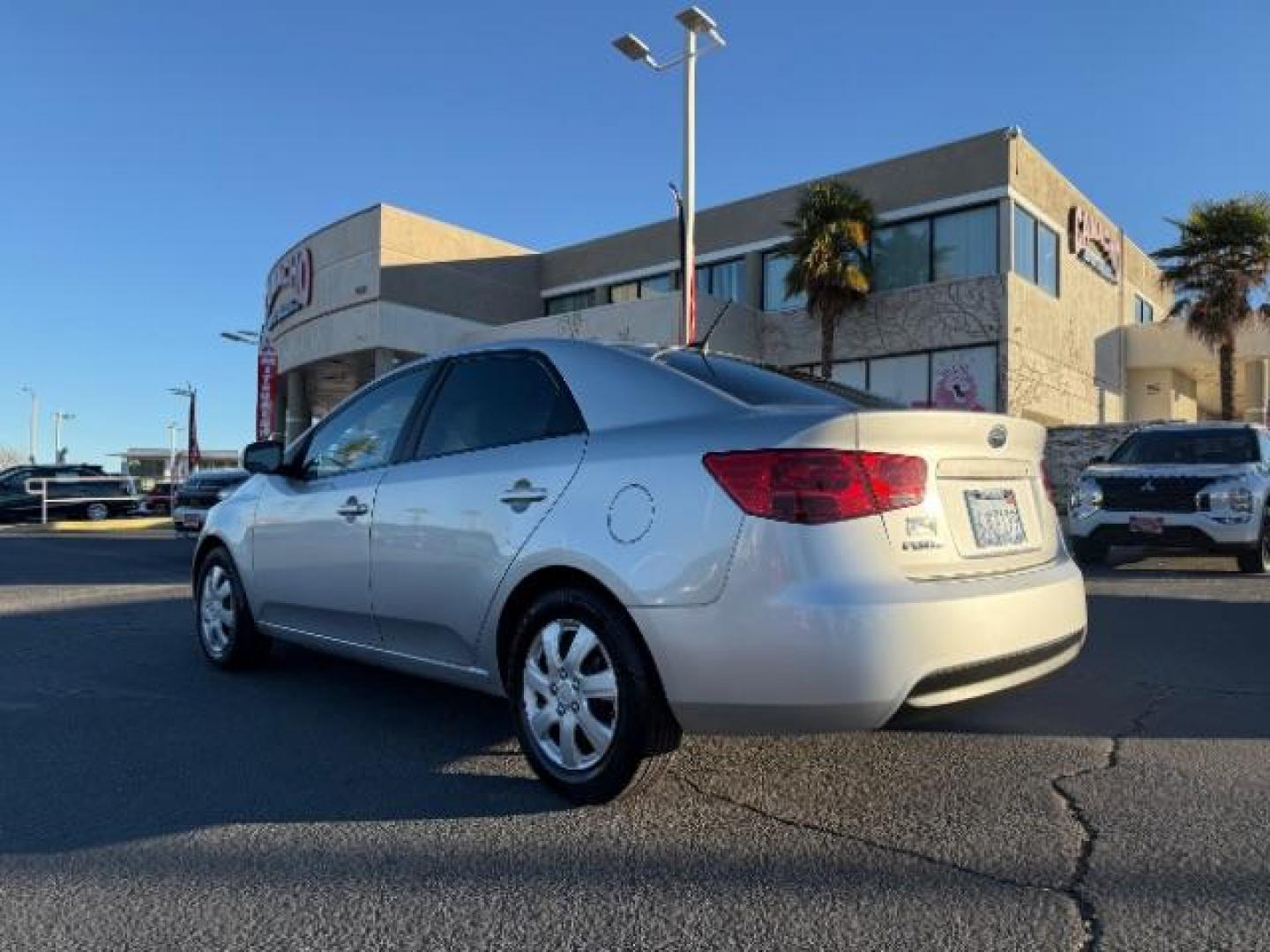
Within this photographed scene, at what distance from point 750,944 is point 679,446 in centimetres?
141

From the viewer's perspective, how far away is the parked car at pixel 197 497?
13.6 m

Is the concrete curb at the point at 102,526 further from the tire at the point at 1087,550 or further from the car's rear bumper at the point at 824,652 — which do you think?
the car's rear bumper at the point at 824,652

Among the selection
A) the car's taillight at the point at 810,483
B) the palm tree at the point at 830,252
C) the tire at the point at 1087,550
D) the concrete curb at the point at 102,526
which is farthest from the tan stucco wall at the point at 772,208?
the car's taillight at the point at 810,483

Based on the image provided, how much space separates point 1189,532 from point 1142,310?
2398 cm

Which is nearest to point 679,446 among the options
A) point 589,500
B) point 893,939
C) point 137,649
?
point 589,500

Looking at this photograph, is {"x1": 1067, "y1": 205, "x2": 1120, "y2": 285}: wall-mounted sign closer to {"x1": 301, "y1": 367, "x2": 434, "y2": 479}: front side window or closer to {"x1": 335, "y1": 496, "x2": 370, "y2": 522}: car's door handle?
{"x1": 301, "y1": 367, "x2": 434, "y2": 479}: front side window

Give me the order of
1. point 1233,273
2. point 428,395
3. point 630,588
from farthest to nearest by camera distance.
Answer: point 1233,273 < point 428,395 < point 630,588

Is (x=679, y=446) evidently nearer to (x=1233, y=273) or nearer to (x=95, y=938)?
(x=95, y=938)

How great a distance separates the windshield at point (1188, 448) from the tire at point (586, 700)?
8.75 meters

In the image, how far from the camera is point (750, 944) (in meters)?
2.31

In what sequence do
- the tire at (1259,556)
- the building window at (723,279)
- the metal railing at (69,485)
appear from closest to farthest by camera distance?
the tire at (1259,556) → the metal railing at (69,485) → the building window at (723,279)

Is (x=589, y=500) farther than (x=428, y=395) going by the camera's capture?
No

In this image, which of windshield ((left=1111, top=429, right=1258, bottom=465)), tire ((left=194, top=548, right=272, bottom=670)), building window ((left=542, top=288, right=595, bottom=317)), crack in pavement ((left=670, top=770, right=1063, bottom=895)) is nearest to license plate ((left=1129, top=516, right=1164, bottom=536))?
windshield ((left=1111, top=429, right=1258, bottom=465))

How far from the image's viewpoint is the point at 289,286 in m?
31.4
